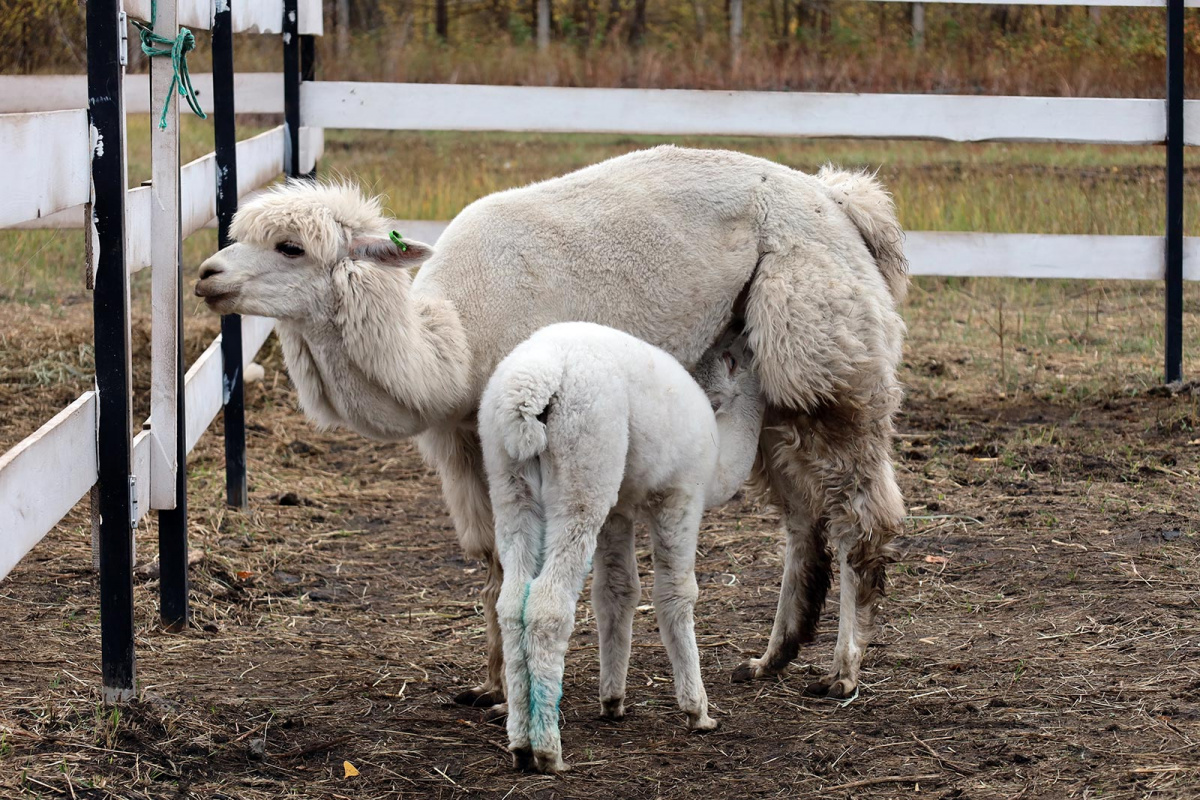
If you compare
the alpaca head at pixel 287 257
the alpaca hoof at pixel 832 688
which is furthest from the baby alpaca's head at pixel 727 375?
the alpaca head at pixel 287 257

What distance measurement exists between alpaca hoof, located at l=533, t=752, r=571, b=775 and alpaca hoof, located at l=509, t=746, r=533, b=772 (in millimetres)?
17

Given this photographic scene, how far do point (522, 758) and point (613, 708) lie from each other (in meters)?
0.50

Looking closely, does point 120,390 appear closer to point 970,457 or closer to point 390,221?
point 390,221

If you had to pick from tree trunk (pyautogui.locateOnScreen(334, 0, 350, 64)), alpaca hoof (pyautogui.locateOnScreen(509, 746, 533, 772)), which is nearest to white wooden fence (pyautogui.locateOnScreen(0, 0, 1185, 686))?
alpaca hoof (pyautogui.locateOnScreen(509, 746, 533, 772))

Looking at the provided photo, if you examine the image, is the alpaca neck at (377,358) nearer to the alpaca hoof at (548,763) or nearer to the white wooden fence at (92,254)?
the white wooden fence at (92,254)

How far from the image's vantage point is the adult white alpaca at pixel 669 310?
3965mm

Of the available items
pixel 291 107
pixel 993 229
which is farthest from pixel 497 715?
pixel 993 229

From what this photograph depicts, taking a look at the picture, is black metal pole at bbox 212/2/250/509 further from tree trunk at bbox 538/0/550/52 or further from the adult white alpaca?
tree trunk at bbox 538/0/550/52

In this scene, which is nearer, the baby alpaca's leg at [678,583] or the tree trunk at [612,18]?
the baby alpaca's leg at [678,583]

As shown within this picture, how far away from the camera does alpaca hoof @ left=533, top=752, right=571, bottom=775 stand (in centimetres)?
352

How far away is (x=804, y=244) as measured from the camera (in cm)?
439

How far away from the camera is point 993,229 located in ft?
32.0

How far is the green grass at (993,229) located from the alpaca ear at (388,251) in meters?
4.51

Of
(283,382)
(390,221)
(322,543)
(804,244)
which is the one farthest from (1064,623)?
(283,382)
